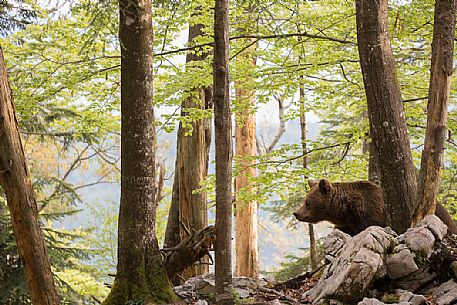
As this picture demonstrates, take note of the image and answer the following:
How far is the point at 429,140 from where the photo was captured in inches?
250

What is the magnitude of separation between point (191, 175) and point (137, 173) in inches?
182

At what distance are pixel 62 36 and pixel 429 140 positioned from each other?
6.99 meters

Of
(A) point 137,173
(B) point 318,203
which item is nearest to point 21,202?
(A) point 137,173

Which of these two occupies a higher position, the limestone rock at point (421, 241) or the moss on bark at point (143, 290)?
the limestone rock at point (421, 241)

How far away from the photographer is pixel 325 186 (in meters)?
8.25

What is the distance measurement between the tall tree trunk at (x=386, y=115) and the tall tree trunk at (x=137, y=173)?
2924 mm

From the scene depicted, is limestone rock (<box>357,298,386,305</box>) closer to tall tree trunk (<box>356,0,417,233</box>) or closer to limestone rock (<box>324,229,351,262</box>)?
limestone rock (<box>324,229,351,262</box>)

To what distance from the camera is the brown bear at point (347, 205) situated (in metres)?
7.81

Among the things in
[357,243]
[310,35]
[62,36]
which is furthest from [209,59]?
[357,243]

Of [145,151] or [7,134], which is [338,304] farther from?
[7,134]

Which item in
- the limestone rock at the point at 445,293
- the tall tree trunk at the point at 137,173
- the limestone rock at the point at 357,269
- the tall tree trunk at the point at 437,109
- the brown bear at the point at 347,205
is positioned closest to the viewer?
the limestone rock at the point at 445,293

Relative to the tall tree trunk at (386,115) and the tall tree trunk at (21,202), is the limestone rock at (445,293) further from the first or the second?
the tall tree trunk at (21,202)

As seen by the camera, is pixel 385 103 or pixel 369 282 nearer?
pixel 369 282

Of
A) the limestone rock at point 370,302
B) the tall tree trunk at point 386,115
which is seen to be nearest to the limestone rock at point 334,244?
the tall tree trunk at point 386,115
